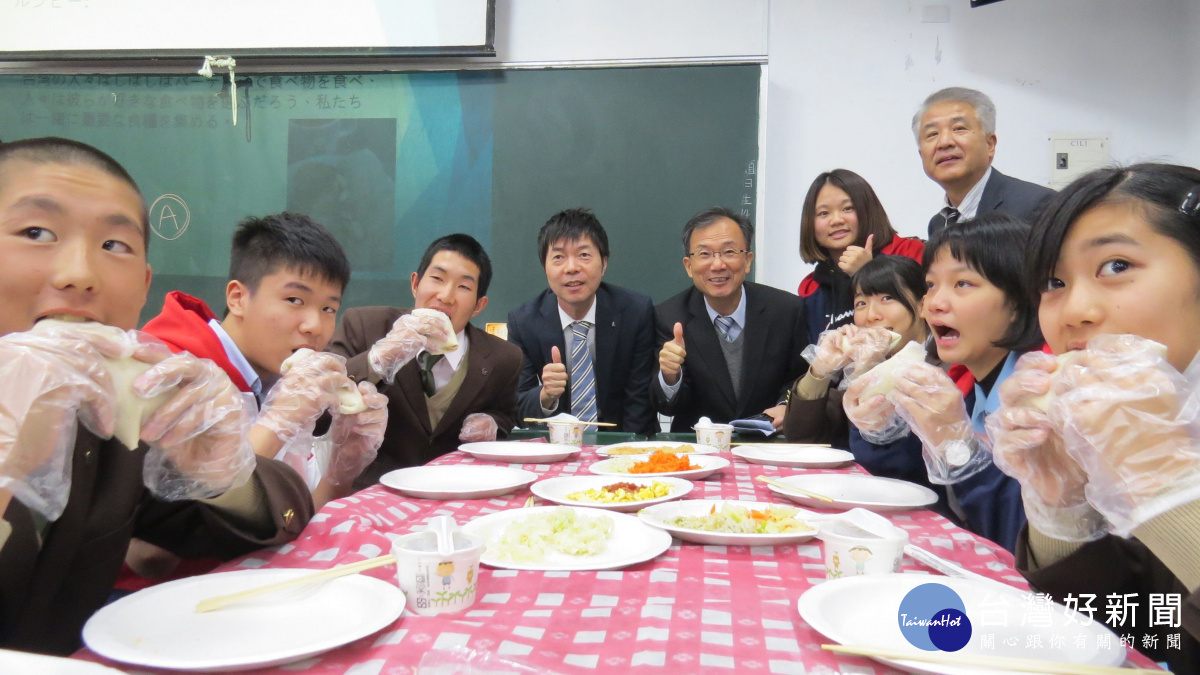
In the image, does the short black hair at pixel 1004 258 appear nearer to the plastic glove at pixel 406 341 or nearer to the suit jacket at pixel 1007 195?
the suit jacket at pixel 1007 195

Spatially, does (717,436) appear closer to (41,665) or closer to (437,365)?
(437,365)

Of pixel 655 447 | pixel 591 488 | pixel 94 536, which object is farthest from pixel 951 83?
pixel 94 536

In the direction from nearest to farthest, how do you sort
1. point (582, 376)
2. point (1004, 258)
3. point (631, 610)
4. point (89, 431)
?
1. point (631, 610)
2. point (89, 431)
3. point (1004, 258)
4. point (582, 376)

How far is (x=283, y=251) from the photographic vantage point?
209cm

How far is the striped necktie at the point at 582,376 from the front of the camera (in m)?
3.73

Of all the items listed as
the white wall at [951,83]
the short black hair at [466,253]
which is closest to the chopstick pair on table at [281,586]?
the short black hair at [466,253]

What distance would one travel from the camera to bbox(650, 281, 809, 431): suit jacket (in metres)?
3.57

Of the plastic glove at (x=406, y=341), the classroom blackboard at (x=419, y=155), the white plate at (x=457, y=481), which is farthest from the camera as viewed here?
the classroom blackboard at (x=419, y=155)

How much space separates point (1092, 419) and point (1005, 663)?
1.16 ft

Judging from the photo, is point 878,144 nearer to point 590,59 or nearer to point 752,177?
point 752,177

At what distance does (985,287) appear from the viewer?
197cm

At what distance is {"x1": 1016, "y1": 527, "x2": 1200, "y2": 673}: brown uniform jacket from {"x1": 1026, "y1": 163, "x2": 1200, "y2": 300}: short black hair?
48 cm

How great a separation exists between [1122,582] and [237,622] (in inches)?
54.2

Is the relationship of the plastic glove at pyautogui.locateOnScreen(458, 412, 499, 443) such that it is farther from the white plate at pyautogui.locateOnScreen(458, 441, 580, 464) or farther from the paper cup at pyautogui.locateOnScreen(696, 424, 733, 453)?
the paper cup at pyautogui.locateOnScreen(696, 424, 733, 453)
